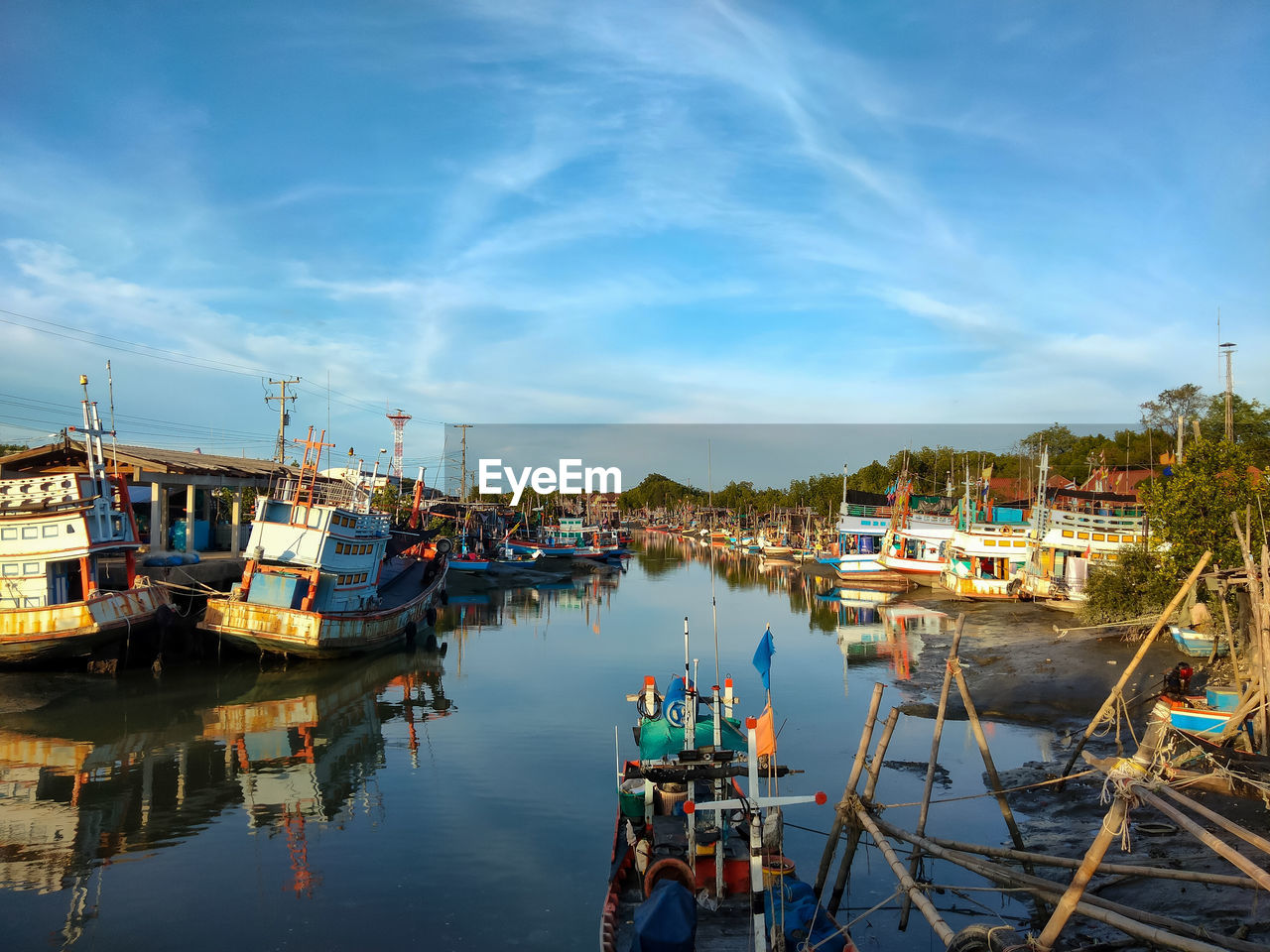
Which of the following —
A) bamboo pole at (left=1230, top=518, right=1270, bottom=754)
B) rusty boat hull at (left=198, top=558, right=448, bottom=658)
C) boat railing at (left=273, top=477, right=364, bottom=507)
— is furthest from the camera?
boat railing at (left=273, top=477, right=364, bottom=507)

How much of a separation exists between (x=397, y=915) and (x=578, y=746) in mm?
9377

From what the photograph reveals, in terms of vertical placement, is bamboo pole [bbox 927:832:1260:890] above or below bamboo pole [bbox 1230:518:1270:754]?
below

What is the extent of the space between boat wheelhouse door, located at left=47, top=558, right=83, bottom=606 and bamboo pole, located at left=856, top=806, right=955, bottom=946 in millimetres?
27348

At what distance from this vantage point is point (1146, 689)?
22.6 meters

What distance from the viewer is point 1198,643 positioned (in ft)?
77.7

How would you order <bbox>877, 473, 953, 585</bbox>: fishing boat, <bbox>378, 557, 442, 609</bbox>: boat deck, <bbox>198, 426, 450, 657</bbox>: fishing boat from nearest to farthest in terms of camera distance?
<bbox>198, 426, 450, 657</bbox>: fishing boat → <bbox>378, 557, 442, 609</bbox>: boat deck → <bbox>877, 473, 953, 585</bbox>: fishing boat

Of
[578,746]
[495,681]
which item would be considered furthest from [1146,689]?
[495,681]

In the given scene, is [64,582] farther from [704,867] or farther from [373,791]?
[704,867]

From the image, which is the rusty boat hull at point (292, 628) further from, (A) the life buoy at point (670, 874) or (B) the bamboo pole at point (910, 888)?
(B) the bamboo pole at point (910, 888)

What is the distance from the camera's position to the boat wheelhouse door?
2802cm

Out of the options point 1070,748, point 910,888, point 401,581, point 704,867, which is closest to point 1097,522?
point 1070,748

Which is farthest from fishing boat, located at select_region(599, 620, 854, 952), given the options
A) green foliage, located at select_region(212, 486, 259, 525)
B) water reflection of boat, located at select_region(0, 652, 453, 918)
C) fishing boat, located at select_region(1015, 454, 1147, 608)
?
green foliage, located at select_region(212, 486, 259, 525)

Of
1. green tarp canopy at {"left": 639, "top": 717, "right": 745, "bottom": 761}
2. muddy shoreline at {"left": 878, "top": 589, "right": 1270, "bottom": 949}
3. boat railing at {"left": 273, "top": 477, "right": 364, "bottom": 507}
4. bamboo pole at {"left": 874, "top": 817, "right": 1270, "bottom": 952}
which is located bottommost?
muddy shoreline at {"left": 878, "top": 589, "right": 1270, "bottom": 949}

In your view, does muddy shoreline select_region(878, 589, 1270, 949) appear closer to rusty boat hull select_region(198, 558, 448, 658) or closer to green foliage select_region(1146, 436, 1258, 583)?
green foliage select_region(1146, 436, 1258, 583)
